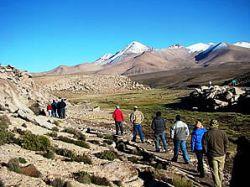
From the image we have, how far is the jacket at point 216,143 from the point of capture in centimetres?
1190

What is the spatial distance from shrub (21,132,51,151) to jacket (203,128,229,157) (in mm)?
8422

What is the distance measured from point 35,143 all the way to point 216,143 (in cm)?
932

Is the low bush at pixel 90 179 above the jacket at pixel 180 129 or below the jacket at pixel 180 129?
below

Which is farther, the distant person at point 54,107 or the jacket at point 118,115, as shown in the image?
the distant person at point 54,107

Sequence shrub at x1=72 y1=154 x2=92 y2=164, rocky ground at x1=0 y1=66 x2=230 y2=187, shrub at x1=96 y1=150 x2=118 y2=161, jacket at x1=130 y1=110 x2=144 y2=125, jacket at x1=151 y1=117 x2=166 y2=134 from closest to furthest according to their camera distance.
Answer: rocky ground at x1=0 y1=66 x2=230 y2=187 → shrub at x1=72 y1=154 x2=92 y2=164 → shrub at x1=96 y1=150 x2=118 y2=161 → jacket at x1=151 y1=117 x2=166 y2=134 → jacket at x1=130 y1=110 x2=144 y2=125

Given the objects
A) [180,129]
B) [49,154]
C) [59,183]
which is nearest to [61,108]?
[49,154]

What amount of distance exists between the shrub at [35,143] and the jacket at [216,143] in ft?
27.6

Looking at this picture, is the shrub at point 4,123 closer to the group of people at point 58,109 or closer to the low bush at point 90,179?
the low bush at point 90,179

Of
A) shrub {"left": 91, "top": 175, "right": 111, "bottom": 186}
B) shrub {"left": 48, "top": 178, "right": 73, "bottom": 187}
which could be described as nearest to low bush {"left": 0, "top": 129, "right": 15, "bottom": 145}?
shrub {"left": 91, "top": 175, "right": 111, "bottom": 186}

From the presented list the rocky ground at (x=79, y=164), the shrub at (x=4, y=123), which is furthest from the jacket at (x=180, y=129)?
the shrub at (x=4, y=123)

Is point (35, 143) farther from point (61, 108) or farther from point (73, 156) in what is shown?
point (61, 108)

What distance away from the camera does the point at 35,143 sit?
59.0 feet

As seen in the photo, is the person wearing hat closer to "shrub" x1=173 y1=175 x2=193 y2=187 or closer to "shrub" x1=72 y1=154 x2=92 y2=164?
"shrub" x1=173 y1=175 x2=193 y2=187

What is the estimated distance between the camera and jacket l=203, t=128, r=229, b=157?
1190 centimetres
